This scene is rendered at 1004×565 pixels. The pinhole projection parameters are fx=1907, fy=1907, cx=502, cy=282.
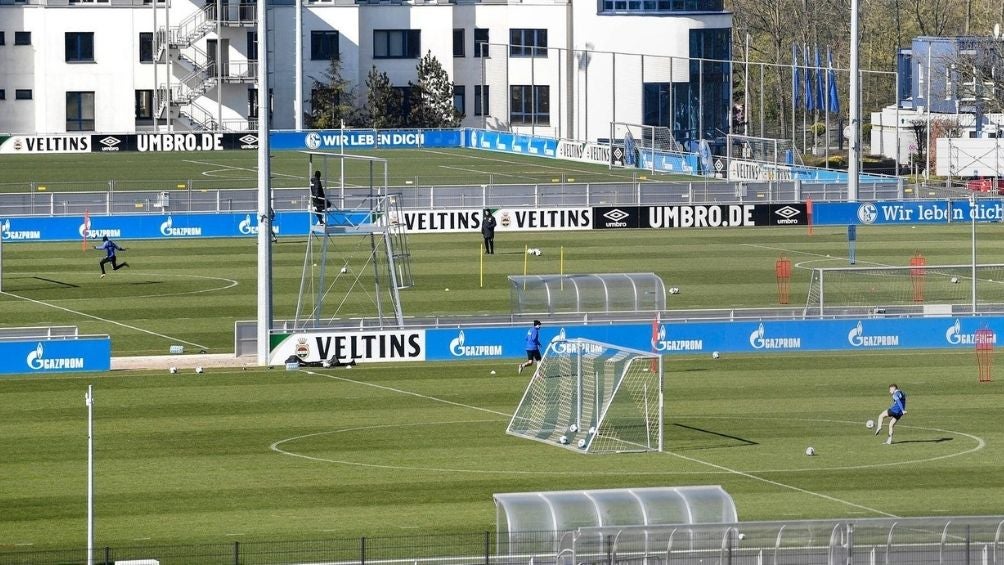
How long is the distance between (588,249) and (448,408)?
29308mm

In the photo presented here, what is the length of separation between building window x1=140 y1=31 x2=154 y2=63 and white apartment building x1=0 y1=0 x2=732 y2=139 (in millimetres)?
86

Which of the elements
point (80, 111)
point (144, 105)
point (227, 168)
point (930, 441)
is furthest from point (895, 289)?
point (80, 111)

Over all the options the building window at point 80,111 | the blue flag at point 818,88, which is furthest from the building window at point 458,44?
the blue flag at point 818,88

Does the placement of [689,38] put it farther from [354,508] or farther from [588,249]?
[354,508]

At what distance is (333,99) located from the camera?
115875 millimetres

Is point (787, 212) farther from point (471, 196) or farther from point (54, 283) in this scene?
point (54, 283)

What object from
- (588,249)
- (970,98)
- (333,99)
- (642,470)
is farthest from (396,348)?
(333,99)

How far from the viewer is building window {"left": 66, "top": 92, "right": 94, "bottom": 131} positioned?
11606 centimetres

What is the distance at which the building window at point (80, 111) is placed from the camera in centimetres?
11606

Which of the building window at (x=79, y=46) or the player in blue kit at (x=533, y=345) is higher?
the building window at (x=79, y=46)

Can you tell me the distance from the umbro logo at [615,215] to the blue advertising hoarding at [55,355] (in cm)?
3248

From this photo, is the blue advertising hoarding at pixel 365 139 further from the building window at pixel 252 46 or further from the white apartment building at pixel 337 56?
the building window at pixel 252 46

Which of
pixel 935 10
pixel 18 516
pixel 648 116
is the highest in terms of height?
pixel 935 10

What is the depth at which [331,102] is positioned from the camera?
11569cm
